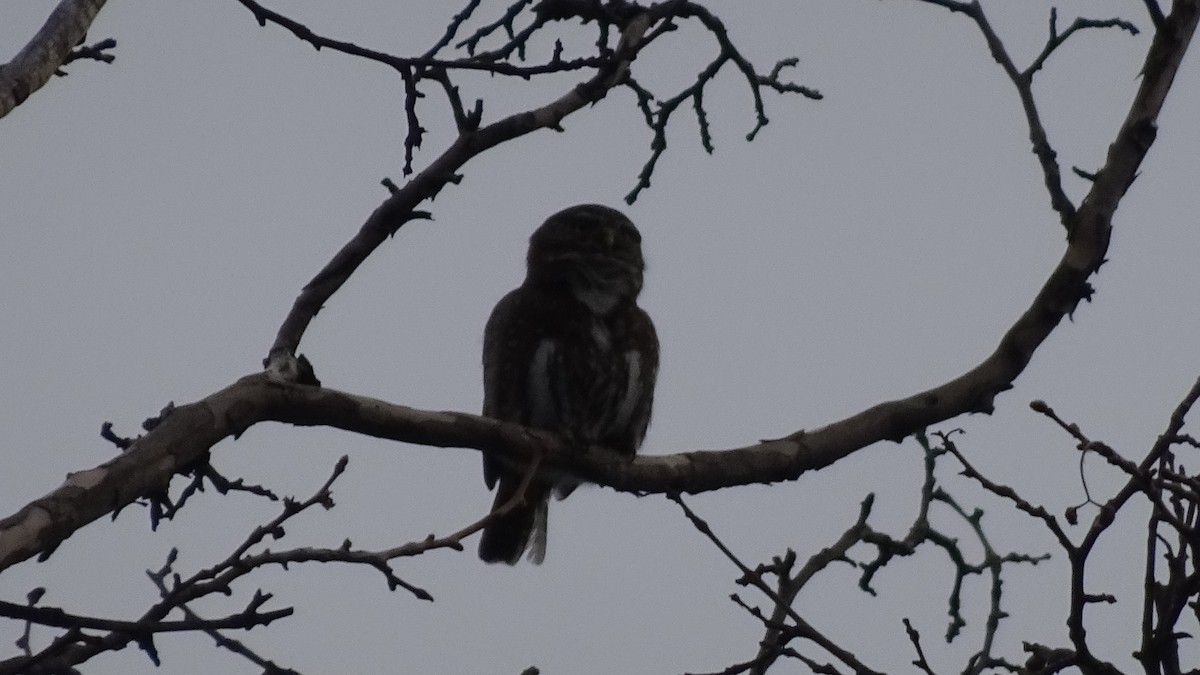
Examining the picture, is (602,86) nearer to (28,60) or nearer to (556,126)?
(556,126)

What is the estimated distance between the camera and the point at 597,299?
6.50 meters

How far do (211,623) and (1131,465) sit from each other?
1.79 meters

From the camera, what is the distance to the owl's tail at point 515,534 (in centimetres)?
654

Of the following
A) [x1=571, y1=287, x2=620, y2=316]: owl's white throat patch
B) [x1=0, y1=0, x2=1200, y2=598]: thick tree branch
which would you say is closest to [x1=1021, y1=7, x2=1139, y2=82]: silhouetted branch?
[x1=0, y1=0, x2=1200, y2=598]: thick tree branch

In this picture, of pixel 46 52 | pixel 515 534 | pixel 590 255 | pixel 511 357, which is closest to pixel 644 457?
pixel 511 357

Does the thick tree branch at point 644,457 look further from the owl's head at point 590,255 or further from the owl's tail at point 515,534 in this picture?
the owl's head at point 590,255

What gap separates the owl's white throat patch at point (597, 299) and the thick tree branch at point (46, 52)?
2606 millimetres

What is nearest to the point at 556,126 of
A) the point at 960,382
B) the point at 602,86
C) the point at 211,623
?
the point at 602,86

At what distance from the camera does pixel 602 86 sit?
4.91 m

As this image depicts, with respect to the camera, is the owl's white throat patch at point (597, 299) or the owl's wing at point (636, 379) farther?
the owl's white throat patch at point (597, 299)

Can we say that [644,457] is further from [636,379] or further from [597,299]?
[597,299]

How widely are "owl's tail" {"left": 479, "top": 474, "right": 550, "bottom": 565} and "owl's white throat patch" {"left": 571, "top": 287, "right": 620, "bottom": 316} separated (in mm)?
734

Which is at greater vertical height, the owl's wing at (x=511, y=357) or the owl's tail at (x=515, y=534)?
the owl's wing at (x=511, y=357)

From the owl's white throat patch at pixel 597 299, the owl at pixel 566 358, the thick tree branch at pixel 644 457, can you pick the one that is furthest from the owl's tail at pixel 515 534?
the thick tree branch at pixel 644 457
